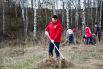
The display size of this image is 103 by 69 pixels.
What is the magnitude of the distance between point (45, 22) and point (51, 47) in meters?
30.7

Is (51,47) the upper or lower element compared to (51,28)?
lower

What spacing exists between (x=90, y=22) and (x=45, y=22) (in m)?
8.25

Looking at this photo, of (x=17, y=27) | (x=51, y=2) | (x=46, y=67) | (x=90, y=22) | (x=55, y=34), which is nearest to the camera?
(x=46, y=67)

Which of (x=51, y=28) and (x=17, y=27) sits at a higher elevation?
(x=51, y=28)

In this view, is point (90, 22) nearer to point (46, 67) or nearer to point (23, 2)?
point (23, 2)

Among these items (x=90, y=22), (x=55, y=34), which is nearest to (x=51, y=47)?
(x=55, y=34)

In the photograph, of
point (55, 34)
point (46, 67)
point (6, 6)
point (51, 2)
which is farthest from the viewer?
point (51, 2)

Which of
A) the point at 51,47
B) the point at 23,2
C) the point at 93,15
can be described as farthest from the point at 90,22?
the point at 51,47

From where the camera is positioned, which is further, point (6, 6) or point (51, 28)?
point (6, 6)

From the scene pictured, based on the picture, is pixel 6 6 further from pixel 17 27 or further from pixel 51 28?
pixel 51 28

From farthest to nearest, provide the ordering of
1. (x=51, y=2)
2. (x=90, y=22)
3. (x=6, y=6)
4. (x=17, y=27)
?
(x=90, y=22) < (x=51, y=2) < (x=6, y=6) < (x=17, y=27)

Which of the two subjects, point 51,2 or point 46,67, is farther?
point 51,2

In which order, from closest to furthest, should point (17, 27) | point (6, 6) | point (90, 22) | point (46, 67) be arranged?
1. point (46, 67)
2. point (17, 27)
3. point (6, 6)
4. point (90, 22)

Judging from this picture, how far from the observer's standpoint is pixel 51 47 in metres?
10.3
